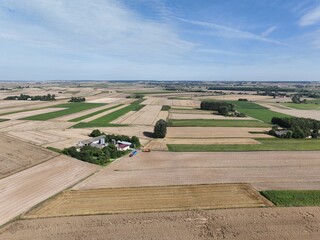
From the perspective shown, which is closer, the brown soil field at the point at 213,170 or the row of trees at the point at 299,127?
the brown soil field at the point at 213,170

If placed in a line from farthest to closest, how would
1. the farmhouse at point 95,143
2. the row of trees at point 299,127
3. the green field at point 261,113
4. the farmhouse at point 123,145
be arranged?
the green field at point 261,113 < the row of trees at point 299,127 < the farmhouse at point 95,143 < the farmhouse at point 123,145

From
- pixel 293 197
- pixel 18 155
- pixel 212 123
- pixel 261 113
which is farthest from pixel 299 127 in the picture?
pixel 18 155

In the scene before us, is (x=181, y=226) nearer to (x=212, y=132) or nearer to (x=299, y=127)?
(x=212, y=132)

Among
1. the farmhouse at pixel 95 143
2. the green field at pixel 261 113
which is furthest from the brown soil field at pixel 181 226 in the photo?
the green field at pixel 261 113

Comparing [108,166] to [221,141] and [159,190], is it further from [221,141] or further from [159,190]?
[221,141]

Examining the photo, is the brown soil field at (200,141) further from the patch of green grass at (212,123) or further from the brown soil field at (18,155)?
the brown soil field at (18,155)

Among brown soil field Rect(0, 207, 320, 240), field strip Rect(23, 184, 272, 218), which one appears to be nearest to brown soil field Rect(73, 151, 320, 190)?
field strip Rect(23, 184, 272, 218)
